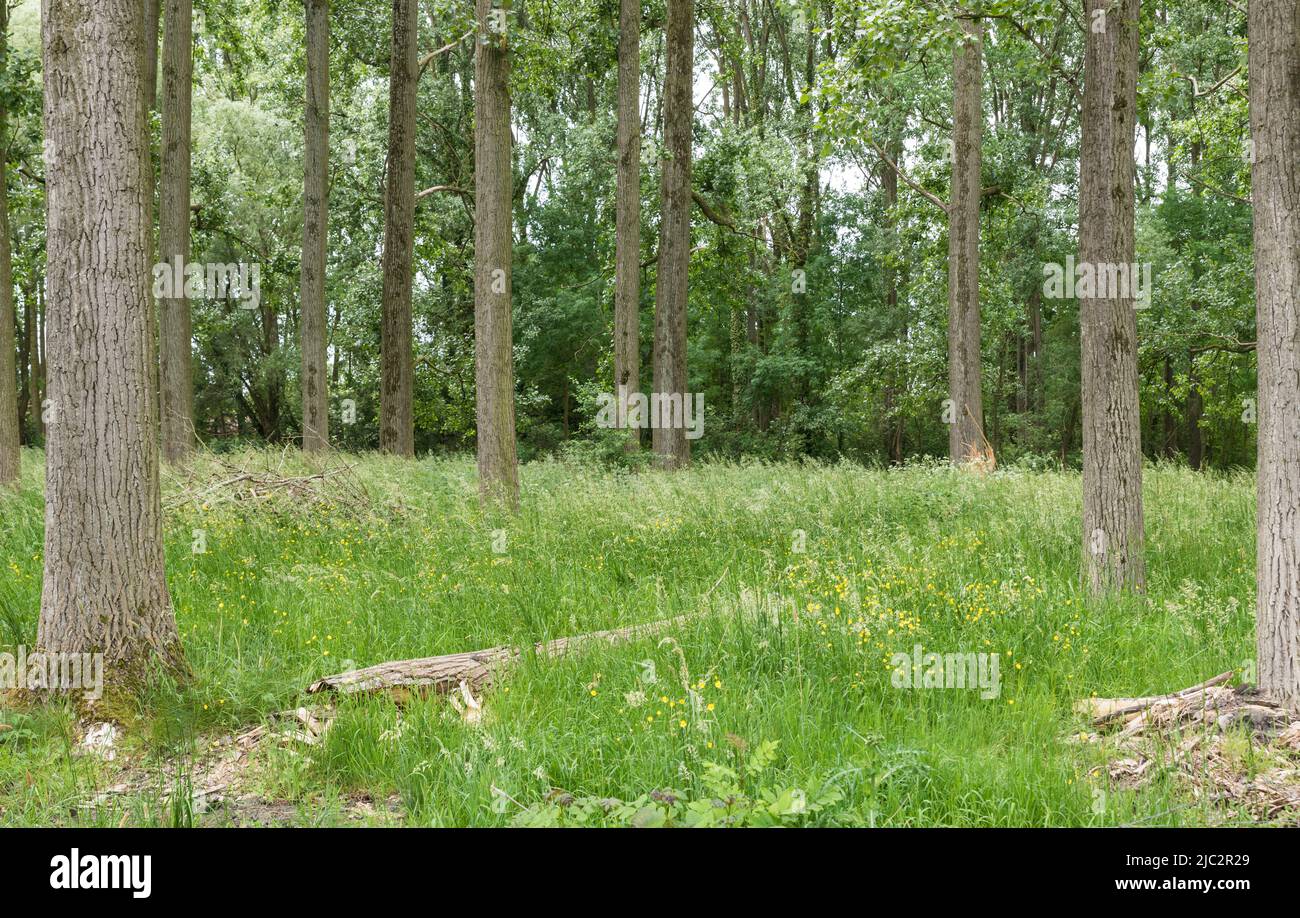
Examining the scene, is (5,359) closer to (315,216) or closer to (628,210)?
(315,216)

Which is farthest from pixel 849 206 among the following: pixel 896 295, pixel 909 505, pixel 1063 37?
pixel 909 505

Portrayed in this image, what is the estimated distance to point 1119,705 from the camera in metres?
4.86

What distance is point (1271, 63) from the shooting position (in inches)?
199

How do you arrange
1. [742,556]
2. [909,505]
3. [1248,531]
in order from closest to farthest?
1. [742,556]
2. [1248,531]
3. [909,505]

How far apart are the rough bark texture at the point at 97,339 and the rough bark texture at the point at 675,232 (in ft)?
43.4

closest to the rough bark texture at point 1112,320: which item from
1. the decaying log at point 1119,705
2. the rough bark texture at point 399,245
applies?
the decaying log at point 1119,705

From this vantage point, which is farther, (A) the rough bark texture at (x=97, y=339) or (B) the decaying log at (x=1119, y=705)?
(A) the rough bark texture at (x=97, y=339)

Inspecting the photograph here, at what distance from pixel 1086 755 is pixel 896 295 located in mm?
32915

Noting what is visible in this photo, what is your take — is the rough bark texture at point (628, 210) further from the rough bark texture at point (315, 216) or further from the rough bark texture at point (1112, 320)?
the rough bark texture at point (1112, 320)

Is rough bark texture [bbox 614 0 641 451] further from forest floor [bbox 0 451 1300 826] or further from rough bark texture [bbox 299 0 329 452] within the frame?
forest floor [bbox 0 451 1300 826]

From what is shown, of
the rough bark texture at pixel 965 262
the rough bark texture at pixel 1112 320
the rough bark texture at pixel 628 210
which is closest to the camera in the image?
the rough bark texture at pixel 1112 320

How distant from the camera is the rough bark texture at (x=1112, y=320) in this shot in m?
7.24

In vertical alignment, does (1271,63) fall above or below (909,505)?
above

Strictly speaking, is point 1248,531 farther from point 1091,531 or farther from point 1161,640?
point 1161,640
